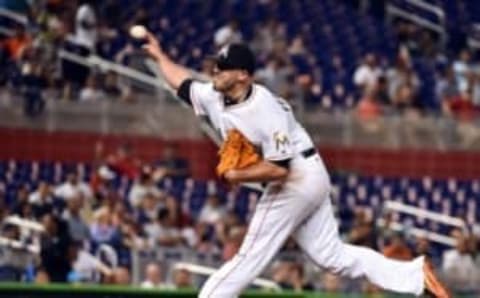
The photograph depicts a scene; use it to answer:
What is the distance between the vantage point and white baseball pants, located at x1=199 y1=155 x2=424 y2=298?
1243cm

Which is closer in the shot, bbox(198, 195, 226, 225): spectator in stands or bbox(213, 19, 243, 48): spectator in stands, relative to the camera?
bbox(198, 195, 226, 225): spectator in stands

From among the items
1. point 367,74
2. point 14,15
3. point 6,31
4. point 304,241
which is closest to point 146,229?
point 6,31

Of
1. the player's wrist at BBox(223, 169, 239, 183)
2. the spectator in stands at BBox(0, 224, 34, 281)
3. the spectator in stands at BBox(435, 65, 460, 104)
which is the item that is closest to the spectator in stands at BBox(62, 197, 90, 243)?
the spectator in stands at BBox(0, 224, 34, 281)

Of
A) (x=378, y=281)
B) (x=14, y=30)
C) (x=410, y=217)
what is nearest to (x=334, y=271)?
(x=378, y=281)

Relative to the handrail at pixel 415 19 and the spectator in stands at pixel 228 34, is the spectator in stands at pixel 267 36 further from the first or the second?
the handrail at pixel 415 19

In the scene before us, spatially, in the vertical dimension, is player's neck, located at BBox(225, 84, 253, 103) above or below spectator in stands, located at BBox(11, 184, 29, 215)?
above

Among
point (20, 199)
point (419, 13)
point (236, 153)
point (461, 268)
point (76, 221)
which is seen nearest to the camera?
point (236, 153)

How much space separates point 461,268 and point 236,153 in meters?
8.18

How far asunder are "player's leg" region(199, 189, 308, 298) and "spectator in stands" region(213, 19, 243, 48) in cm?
1380

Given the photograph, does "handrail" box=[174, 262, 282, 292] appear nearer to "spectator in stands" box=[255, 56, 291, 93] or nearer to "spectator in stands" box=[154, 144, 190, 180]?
"spectator in stands" box=[154, 144, 190, 180]

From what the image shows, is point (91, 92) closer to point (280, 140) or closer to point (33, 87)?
point (33, 87)

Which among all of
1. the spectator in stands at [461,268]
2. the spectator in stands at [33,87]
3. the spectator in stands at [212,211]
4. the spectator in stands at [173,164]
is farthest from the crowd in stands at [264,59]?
the spectator in stands at [461,268]

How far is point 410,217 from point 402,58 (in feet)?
12.4

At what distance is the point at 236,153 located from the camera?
12156 mm
